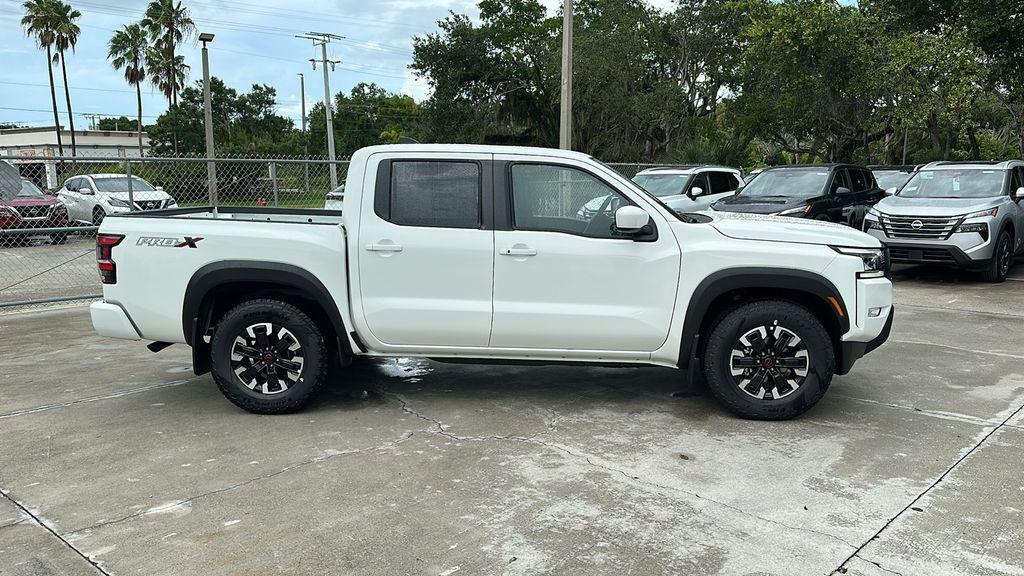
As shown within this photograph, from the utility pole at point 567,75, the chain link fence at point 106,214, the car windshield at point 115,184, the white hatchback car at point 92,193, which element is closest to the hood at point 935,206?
the utility pole at point 567,75

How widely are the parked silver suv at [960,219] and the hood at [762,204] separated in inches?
43.6

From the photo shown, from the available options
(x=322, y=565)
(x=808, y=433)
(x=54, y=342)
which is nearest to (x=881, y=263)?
(x=808, y=433)

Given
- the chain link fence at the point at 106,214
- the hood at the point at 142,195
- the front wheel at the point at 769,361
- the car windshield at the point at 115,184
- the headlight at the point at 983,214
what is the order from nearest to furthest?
the front wheel at the point at 769,361, the chain link fence at the point at 106,214, the headlight at the point at 983,214, the hood at the point at 142,195, the car windshield at the point at 115,184

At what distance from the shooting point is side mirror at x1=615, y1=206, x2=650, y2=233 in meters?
5.09

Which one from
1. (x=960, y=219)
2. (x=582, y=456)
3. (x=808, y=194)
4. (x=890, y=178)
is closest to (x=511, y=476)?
(x=582, y=456)

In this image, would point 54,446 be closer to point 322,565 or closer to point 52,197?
point 322,565

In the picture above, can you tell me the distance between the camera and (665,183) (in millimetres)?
15711

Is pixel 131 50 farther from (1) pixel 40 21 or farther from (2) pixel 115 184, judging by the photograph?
(2) pixel 115 184

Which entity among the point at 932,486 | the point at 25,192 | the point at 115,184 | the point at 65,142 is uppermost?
the point at 65,142

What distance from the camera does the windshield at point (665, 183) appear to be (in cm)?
1540

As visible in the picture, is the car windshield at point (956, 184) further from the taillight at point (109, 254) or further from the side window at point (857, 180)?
the taillight at point (109, 254)

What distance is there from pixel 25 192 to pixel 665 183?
39.9ft

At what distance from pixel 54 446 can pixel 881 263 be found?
209 inches

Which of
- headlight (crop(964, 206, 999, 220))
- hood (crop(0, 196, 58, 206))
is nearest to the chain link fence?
hood (crop(0, 196, 58, 206))
